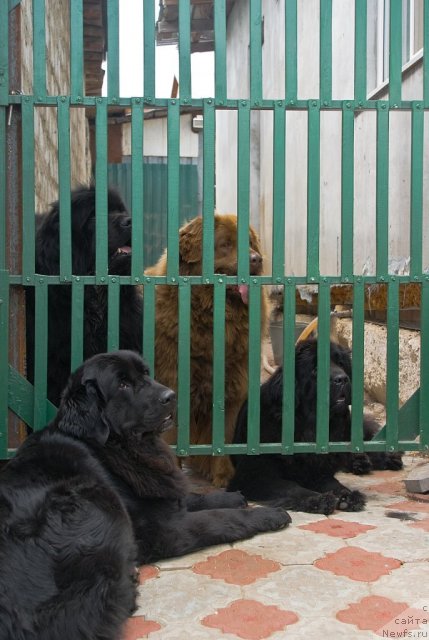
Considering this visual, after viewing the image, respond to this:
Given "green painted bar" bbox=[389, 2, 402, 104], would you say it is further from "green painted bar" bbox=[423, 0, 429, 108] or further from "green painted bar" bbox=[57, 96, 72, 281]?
"green painted bar" bbox=[57, 96, 72, 281]

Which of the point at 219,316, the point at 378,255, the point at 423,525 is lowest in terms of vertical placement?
the point at 423,525

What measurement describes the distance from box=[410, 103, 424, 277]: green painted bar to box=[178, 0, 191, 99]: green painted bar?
1206 mm

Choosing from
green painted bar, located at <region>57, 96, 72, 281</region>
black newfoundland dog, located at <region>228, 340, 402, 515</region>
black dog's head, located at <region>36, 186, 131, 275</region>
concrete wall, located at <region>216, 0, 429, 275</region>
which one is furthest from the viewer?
concrete wall, located at <region>216, 0, 429, 275</region>

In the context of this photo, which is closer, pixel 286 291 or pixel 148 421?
pixel 148 421

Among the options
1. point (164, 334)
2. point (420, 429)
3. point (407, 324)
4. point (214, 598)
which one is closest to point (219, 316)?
point (164, 334)

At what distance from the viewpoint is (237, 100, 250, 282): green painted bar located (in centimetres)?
382

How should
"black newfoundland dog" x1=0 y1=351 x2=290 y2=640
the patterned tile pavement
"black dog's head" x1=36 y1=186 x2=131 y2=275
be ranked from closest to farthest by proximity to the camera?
"black newfoundland dog" x1=0 y1=351 x2=290 y2=640 → the patterned tile pavement → "black dog's head" x1=36 y1=186 x2=131 y2=275

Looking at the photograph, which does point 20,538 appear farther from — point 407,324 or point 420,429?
point 407,324

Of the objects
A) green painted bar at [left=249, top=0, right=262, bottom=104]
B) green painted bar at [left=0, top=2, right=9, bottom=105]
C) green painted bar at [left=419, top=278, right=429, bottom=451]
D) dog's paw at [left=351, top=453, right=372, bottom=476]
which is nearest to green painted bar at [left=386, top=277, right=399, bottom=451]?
green painted bar at [left=419, top=278, right=429, bottom=451]

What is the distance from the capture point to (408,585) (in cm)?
275

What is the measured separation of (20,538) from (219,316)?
180cm

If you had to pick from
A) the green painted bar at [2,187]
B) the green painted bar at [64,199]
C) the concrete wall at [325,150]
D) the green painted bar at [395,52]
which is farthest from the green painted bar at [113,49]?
the concrete wall at [325,150]

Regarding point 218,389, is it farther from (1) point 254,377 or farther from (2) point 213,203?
(2) point 213,203

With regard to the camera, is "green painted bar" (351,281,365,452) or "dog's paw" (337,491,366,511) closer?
"dog's paw" (337,491,366,511)
